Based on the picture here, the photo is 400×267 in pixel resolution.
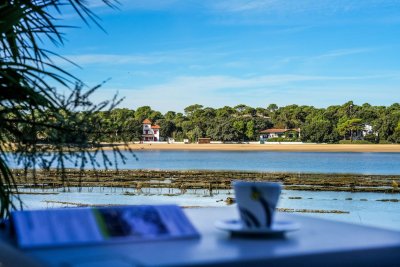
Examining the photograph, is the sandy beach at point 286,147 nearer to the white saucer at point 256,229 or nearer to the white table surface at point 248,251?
the white saucer at point 256,229

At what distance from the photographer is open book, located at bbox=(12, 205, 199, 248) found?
58.2 inches

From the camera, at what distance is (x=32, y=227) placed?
1539 mm

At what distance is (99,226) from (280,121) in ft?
319

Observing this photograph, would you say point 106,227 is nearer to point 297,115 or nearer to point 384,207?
point 384,207

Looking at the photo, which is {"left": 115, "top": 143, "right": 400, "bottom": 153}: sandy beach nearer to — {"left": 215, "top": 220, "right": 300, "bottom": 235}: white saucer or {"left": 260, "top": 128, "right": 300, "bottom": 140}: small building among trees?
{"left": 260, "top": 128, "right": 300, "bottom": 140}: small building among trees

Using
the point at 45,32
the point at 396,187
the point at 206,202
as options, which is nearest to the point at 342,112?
the point at 396,187

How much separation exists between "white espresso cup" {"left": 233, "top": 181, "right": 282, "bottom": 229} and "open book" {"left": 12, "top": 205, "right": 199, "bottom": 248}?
5.3 inches

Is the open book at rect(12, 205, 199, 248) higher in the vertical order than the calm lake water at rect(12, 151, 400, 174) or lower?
higher

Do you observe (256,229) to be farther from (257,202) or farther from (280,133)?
(280,133)

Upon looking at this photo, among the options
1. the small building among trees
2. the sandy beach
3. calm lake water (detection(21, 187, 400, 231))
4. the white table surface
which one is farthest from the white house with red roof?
the white table surface

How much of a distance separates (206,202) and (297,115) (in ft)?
261

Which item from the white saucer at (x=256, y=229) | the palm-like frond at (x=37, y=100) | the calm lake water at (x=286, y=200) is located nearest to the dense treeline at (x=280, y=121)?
the calm lake water at (x=286, y=200)

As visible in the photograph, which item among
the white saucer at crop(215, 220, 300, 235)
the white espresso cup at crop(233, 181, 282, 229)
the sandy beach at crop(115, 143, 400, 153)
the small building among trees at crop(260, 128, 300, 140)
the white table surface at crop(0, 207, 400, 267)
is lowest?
the sandy beach at crop(115, 143, 400, 153)

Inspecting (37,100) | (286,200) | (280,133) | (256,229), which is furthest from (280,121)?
(256,229)
